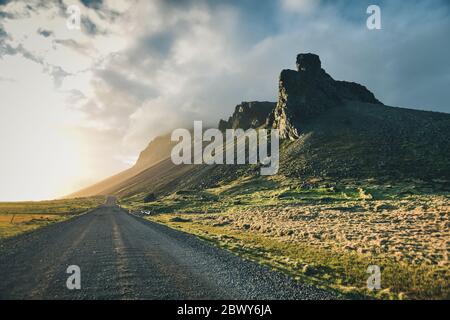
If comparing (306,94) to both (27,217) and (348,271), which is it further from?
(348,271)

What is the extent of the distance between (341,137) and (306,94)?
46064mm

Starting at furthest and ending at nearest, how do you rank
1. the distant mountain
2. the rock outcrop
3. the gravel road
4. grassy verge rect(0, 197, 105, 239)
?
the rock outcrop → the distant mountain → grassy verge rect(0, 197, 105, 239) → the gravel road

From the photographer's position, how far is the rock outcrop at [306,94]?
6117 inches

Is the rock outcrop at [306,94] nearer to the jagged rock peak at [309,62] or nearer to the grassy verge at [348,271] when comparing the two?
the jagged rock peak at [309,62]

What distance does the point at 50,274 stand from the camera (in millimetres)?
14109

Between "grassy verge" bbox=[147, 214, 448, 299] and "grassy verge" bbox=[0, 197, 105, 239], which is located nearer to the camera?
"grassy verge" bbox=[147, 214, 448, 299]

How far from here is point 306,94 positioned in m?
166

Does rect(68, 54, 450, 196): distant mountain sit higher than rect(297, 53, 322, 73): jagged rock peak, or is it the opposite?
rect(297, 53, 322, 73): jagged rock peak

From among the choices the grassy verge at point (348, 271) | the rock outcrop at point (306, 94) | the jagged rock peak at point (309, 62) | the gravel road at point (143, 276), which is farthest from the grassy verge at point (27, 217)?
the jagged rock peak at point (309, 62)

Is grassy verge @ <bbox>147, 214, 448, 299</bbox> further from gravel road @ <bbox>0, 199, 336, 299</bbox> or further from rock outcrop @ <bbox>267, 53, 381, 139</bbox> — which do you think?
rock outcrop @ <bbox>267, 53, 381, 139</bbox>

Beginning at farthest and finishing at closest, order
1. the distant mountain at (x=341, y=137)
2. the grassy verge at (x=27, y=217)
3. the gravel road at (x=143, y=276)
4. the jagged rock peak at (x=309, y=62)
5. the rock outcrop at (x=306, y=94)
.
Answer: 1. the jagged rock peak at (x=309, y=62)
2. the rock outcrop at (x=306, y=94)
3. the distant mountain at (x=341, y=137)
4. the grassy verge at (x=27, y=217)
5. the gravel road at (x=143, y=276)

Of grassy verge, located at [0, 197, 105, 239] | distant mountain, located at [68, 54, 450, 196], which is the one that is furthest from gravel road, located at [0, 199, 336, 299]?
distant mountain, located at [68, 54, 450, 196]

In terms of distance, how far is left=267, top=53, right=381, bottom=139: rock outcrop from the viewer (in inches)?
6117
